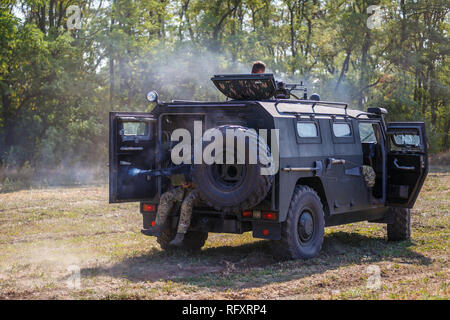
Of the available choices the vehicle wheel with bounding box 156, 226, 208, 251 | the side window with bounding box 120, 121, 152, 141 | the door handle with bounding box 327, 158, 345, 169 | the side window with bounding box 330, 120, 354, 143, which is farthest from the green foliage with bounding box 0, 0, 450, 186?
the door handle with bounding box 327, 158, 345, 169

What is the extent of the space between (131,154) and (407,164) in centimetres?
484

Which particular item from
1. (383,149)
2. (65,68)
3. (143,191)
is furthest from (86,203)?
(65,68)

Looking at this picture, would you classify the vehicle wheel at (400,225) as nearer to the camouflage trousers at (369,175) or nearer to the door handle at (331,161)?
the camouflage trousers at (369,175)

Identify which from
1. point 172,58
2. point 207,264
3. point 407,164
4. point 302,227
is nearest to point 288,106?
point 302,227

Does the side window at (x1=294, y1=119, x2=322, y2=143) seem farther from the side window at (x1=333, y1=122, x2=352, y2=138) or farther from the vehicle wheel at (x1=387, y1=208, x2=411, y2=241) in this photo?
the vehicle wheel at (x1=387, y1=208, x2=411, y2=241)

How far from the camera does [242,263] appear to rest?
9188mm

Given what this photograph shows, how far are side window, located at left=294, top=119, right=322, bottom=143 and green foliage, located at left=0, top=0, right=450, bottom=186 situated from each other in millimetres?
16835

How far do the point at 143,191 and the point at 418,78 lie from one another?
33799 mm

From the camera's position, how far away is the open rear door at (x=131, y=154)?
9.51 m

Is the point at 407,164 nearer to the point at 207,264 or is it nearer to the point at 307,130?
the point at 307,130

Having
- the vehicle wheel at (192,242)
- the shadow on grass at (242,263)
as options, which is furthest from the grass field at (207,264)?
the vehicle wheel at (192,242)

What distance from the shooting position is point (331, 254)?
1002cm

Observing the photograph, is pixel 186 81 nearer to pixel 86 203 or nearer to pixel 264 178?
pixel 86 203

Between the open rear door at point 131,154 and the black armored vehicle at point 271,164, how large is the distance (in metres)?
0.02
